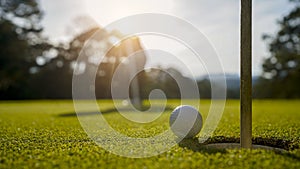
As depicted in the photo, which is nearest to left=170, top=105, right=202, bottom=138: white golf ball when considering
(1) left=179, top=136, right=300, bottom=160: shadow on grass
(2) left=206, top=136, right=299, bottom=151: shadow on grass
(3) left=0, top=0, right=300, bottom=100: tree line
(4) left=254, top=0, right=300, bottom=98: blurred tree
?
(1) left=179, top=136, right=300, bottom=160: shadow on grass

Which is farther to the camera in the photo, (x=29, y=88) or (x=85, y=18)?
(x=85, y=18)

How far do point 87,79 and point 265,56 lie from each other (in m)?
19.9

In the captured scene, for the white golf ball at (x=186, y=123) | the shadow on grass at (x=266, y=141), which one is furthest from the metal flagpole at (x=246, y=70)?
the white golf ball at (x=186, y=123)

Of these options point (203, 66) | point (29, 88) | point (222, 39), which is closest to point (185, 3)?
point (222, 39)

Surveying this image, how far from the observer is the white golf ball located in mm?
5855

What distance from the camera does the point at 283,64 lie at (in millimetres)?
31500

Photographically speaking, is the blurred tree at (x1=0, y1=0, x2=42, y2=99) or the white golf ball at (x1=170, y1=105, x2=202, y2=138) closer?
the white golf ball at (x1=170, y1=105, x2=202, y2=138)

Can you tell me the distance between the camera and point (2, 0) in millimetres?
33500

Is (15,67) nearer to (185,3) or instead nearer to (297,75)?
(185,3)

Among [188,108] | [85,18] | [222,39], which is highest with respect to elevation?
[85,18]

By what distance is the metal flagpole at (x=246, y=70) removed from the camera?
15.6 feet

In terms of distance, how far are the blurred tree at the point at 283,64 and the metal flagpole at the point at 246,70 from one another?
2766 centimetres

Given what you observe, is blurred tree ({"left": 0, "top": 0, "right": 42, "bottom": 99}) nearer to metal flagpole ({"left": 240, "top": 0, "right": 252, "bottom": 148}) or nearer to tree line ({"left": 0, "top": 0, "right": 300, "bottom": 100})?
tree line ({"left": 0, "top": 0, "right": 300, "bottom": 100})

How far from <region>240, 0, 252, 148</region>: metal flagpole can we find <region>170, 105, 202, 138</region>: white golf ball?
123 centimetres
